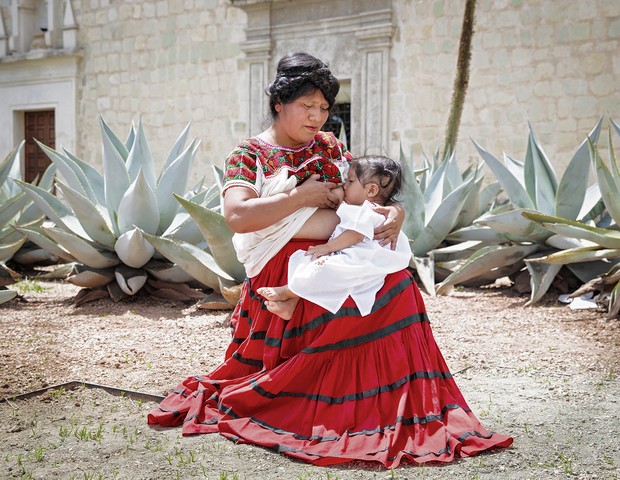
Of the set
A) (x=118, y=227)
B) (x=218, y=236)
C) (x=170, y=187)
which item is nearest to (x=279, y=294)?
(x=218, y=236)

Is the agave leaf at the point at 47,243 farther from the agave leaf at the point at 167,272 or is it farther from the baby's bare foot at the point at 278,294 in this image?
the baby's bare foot at the point at 278,294

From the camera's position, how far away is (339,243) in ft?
8.68

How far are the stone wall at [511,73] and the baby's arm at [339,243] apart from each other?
24.9ft

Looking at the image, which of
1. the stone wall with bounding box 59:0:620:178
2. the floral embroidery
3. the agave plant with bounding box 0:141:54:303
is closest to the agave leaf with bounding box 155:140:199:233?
the agave plant with bounding box 0:141:54:303

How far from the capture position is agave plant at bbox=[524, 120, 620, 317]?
4.42 m

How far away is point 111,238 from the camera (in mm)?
5055

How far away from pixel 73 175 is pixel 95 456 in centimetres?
334

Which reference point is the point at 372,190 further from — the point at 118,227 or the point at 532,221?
the point at 118,227

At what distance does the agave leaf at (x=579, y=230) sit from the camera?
443cm

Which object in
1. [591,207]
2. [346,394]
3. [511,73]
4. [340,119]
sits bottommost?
[346,394]

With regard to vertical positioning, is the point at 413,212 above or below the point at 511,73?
below

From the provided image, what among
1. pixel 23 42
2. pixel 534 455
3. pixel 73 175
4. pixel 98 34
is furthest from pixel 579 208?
pixel 23 42

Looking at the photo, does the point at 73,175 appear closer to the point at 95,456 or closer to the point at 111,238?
the point at 111,238

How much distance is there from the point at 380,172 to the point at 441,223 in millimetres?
3027
